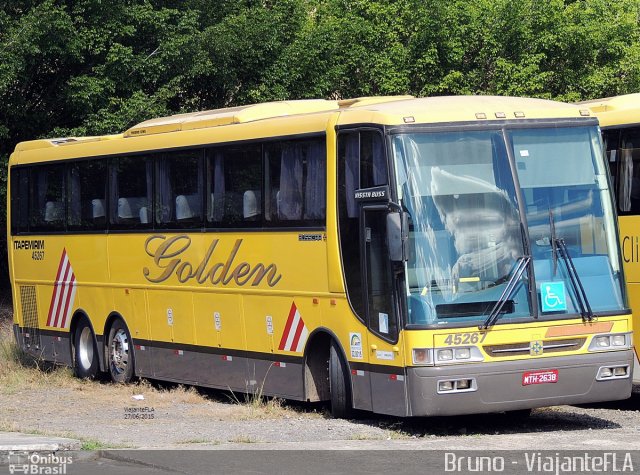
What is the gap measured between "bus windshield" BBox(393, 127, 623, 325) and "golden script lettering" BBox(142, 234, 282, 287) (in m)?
2.79

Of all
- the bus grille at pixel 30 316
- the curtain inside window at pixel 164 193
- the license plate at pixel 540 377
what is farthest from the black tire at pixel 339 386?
the bus grille at pixel 30 316

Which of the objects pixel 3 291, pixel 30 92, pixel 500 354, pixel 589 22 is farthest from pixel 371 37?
pixel 500 354

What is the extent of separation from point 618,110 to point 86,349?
29.8ft

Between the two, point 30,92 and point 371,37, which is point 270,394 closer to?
point 30,92

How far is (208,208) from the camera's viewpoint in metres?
15.8

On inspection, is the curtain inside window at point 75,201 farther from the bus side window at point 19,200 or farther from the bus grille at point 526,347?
the bus grille at point 526,347

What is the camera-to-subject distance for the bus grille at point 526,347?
39.7ft

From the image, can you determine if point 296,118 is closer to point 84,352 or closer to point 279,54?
point 84,352

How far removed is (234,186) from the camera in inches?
602

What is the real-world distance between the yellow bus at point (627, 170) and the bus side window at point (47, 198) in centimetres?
867

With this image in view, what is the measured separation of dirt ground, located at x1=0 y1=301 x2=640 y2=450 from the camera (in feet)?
38.0

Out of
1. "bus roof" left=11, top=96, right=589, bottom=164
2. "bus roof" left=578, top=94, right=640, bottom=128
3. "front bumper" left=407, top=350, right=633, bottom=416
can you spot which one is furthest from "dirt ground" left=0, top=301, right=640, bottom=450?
"bus roof" left=578, top=94, right=640, bottom=128

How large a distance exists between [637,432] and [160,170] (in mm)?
7782

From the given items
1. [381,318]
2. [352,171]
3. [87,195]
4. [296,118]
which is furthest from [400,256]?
[87,195]
